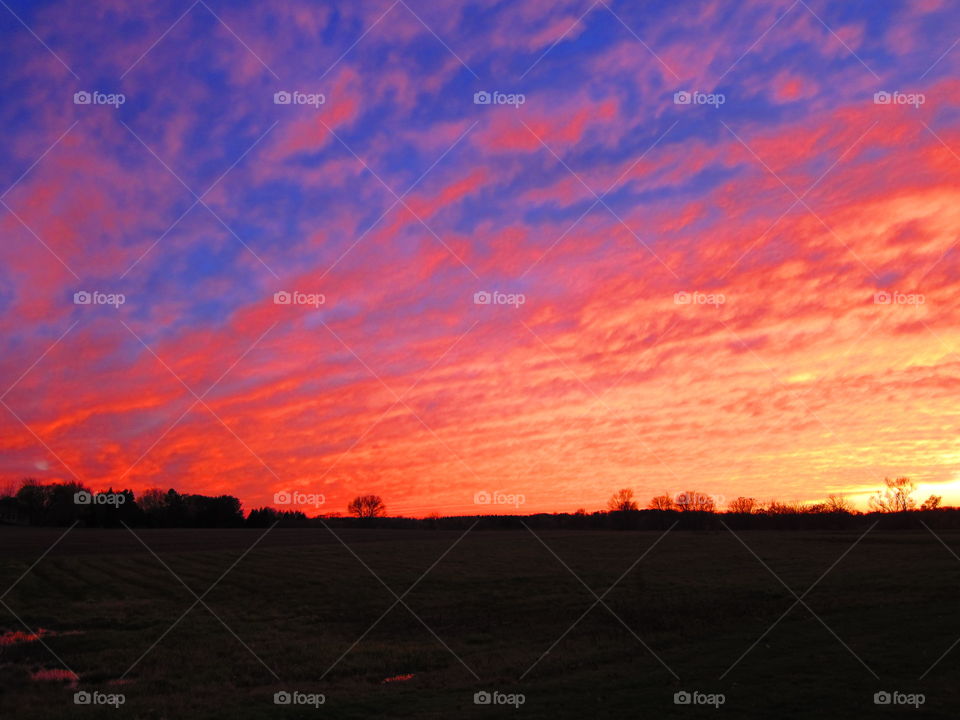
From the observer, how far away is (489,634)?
32625mm

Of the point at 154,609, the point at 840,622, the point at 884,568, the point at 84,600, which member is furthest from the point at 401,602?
the point at 884,568

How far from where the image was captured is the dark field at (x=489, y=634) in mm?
18688

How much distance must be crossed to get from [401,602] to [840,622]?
23920 millimetres

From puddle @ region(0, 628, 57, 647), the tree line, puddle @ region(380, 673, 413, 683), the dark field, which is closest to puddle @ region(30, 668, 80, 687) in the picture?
the dark field

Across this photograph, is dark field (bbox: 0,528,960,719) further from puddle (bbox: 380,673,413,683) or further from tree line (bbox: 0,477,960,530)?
tree line (bbox: 0,477,960,530)

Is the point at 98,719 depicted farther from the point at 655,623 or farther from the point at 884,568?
the point at 884,568

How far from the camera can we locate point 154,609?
3938 centimetres

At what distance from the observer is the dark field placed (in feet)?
61.3

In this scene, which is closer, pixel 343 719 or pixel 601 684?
pixel 343 719

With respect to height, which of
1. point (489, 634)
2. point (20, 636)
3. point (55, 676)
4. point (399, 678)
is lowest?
point (399, 678)

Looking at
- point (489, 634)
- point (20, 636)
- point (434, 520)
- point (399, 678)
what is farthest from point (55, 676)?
point (434, 520)

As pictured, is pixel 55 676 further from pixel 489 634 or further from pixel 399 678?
pixel 489 634

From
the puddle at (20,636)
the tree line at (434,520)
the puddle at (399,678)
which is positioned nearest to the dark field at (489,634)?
the puddle at (399,678)

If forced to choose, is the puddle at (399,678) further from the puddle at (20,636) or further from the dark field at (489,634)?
the puddle at (20,636)
